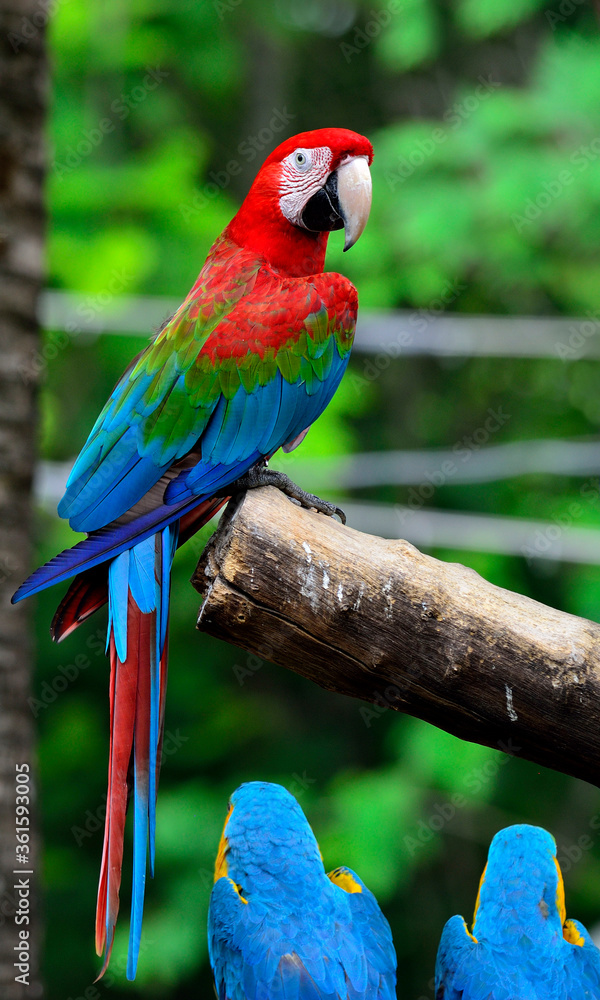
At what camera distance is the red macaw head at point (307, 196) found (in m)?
1.49

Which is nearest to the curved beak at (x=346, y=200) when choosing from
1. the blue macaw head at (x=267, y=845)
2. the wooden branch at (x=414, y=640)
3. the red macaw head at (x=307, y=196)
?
the red macaw head at (x=307, y=196)

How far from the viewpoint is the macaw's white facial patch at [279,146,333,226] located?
150 cm

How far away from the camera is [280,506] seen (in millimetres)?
1263

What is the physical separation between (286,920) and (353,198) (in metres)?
1.14

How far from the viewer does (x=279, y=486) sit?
136cm

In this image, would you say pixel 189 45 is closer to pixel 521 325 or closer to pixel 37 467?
pixel 521 325

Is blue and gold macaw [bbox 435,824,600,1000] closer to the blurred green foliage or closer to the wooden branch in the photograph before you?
the wooden branch

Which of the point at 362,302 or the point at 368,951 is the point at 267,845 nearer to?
the point at 368,951

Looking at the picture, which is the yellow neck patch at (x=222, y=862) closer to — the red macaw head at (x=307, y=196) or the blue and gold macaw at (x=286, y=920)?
the blue and gold macaw at (x=286, y=920)

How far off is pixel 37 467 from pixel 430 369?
3424mm

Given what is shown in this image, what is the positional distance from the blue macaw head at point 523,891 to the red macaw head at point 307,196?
3.25 ft

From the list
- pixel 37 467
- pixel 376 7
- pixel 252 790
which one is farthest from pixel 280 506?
pixel 376 7

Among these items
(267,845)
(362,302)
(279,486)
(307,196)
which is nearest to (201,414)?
(279,486)

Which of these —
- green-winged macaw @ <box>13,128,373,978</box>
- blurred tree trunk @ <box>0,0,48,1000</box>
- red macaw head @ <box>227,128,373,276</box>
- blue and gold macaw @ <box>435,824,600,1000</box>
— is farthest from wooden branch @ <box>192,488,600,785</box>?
blurred tree trunk @ <box>0,0,48,1000</box>
